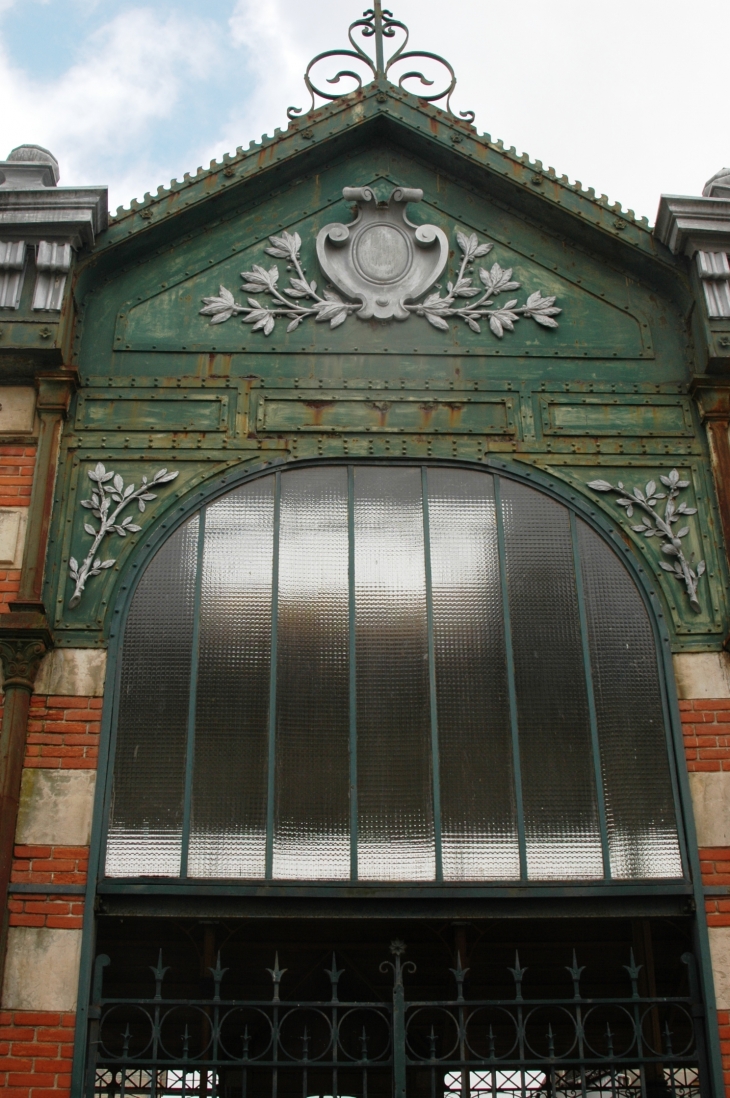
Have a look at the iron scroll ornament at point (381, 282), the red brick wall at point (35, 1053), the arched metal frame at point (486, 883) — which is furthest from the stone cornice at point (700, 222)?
the red brick wall at point (35, 1053)

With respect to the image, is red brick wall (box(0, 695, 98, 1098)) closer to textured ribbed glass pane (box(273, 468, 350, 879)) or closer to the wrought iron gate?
the wrought iron gate

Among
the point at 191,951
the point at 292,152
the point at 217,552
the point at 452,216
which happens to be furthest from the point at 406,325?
the point at 191,951

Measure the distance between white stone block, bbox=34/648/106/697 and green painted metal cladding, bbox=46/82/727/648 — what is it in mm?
149

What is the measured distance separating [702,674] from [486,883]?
90.8 inches

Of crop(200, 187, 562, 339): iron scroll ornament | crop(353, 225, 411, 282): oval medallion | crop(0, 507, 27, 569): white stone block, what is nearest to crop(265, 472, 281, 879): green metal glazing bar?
crop(200, 187, 562, 339): iron scroll ornament

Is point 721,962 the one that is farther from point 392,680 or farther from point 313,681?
point 313,681

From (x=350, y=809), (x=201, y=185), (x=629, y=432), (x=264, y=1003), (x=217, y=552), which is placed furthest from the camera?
(x=201, y=185)

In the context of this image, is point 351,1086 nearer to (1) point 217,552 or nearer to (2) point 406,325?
(1) point 217,552

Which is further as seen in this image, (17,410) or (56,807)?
(17,410)

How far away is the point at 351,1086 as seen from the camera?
35.7 feet

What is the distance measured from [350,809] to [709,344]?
194 inches

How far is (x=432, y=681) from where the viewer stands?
30.5ft

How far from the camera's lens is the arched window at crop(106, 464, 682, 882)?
874 centimetres

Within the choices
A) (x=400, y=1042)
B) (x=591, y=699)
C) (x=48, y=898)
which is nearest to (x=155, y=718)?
(x=48, y=898)
